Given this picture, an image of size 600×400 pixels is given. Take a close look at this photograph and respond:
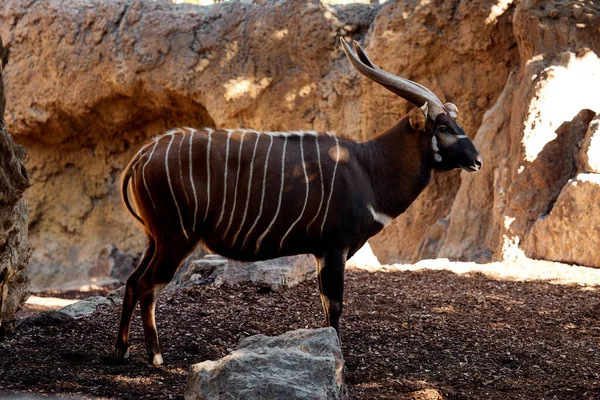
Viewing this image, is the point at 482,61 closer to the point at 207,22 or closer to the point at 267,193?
the point at 207,22

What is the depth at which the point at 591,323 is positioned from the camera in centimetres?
612

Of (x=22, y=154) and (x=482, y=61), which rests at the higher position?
(x=482, y=61)

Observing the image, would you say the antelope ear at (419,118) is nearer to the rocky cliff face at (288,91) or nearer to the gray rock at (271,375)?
the gray rock at (271,375)

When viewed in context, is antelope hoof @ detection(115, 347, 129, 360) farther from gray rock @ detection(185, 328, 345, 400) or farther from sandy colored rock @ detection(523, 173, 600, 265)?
sandy colored rock @ detection(523, 173, 600, 265)

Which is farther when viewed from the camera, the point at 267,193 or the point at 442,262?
the point at 442,262

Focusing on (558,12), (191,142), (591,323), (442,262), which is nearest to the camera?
(191,142)

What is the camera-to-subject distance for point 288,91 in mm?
12500

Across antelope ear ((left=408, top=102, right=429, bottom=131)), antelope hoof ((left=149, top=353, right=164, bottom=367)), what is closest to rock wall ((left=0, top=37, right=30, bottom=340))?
antelope hoof ((left=149, top=353, right=164, bottom=367))

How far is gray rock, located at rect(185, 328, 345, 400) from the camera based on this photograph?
3693mm

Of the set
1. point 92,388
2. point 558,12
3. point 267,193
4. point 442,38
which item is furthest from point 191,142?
point 442,38

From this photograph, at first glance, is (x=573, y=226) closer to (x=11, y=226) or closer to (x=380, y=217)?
(x=380, y=217)

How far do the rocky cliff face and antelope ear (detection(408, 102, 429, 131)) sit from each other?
12.3 ft

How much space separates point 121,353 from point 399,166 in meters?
2.28

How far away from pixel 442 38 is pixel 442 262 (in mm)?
3987
